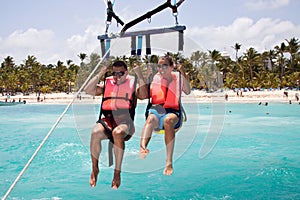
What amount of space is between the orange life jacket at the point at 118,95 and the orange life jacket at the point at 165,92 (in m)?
0.27

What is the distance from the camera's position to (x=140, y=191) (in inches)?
448

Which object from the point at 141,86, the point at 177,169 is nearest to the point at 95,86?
the point at 141,86

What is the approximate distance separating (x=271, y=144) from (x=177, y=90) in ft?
52.3

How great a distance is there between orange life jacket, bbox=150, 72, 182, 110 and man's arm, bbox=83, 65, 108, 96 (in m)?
0.59

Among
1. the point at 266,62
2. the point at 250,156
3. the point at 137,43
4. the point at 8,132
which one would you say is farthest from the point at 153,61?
the point at 266,62

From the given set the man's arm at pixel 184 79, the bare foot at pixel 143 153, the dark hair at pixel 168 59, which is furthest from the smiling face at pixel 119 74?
the bare foot at pixel 143 153

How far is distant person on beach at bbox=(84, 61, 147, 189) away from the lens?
138 inches

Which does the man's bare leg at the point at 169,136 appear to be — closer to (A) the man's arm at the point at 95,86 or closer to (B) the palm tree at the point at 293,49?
(A) the man's arm at the point at 95,86

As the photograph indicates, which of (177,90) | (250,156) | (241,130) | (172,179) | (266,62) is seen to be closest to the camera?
(177,90)

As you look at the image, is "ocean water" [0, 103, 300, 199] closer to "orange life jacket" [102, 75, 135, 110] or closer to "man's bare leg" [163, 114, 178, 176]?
"man's bare leg" [163, 114, 178, 176]

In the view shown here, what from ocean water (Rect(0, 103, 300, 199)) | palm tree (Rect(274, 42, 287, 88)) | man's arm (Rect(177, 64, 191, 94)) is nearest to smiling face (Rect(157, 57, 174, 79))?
man's arm (Rect(177, 64, 191, 94))

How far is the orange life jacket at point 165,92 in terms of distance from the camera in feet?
12.4

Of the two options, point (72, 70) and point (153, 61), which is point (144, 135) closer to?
point (153, 61)

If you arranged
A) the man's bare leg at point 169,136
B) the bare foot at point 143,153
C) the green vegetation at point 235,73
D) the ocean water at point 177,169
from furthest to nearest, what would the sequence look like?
the green vegetation at point 235,73 → the ocean water at point 177,169 → the man's bare leg at point 169,136 → the bare foot at point 143,153
